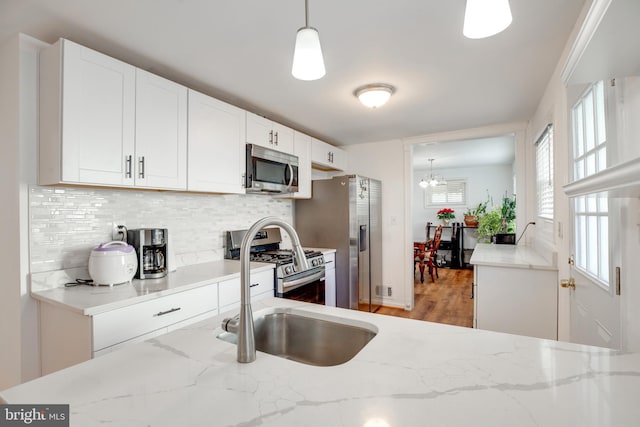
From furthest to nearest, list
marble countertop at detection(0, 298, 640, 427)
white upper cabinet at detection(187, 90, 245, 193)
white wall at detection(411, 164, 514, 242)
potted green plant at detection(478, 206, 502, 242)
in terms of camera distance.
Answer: white wall at detection(411, 164, 514, 242), potted green plant at detection(478, 206, 502, 242), white upper cabinet at detection(187, 90, 245, 193), marble countertop at detection(0, 298, 640, 427)

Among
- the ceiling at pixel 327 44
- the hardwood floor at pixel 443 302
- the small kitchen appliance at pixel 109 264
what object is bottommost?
the hardwood floor at pixel 443 302

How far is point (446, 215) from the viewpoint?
6.90 m

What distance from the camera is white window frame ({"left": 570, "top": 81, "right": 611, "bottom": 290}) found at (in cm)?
123

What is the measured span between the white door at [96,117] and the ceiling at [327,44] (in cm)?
17

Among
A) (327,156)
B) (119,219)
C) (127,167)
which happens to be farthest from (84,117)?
(327,156)

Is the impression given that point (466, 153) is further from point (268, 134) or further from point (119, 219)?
point (119, 219)

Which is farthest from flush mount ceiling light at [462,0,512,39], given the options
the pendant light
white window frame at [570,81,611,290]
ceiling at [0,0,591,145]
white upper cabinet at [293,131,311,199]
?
white upper cabinet at [293,131,311,199]

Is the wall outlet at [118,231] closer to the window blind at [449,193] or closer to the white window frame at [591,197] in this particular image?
the white window frame at [591,197]

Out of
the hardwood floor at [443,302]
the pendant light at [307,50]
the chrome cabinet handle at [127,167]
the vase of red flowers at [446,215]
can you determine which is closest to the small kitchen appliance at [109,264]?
the chrome cabinet handle at [127,167]

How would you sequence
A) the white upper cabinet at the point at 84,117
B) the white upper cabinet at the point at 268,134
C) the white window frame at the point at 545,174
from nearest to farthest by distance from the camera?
the white upper cabinet at the point at 84,117 < the white window frame at the point at 545,174 < the white upper cabinet at the point at 268,134

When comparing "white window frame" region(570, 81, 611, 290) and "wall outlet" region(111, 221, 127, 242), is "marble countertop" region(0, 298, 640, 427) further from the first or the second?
"wall outlet" region(111, 221, 127, 242)

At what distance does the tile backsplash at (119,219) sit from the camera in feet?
5.62

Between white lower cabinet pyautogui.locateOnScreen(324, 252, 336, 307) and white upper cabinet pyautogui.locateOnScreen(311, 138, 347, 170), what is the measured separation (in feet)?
3.68

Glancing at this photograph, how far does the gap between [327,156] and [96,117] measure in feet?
8.30
